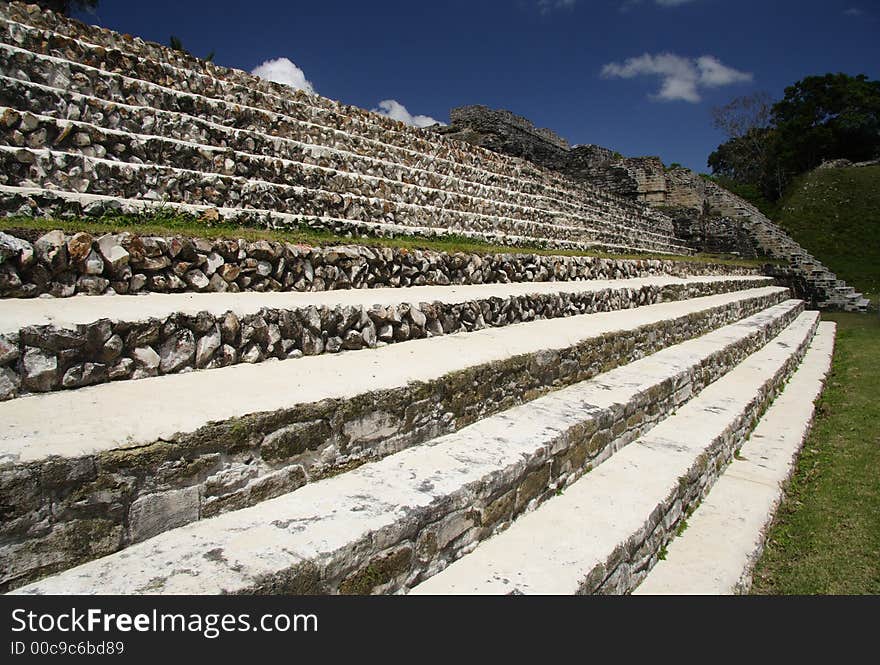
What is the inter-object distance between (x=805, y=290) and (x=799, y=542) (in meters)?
19.3

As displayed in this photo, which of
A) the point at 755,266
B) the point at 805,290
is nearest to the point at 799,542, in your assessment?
the point at 755,266

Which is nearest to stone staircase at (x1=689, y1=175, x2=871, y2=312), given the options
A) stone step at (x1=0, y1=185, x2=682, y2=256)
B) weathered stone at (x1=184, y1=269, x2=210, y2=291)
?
stone step at (x1=0, y1=185, x2=682, y2=256)

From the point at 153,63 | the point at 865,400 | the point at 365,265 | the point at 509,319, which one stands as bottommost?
the point at 865,400

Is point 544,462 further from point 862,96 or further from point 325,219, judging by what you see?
point 862,96

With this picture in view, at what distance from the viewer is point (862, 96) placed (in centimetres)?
3228

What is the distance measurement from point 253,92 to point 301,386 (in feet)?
18.6

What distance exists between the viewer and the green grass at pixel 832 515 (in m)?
2.75

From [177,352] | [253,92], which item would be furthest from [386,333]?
[253,92]

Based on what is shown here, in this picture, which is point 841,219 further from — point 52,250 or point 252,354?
point 52,250

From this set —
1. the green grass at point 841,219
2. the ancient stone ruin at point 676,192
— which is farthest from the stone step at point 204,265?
the green grass at point 841,219

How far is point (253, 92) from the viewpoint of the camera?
6.55 meters

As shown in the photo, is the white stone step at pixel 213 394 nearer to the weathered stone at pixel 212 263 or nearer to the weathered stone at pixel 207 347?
the weathered stone at pixel 207 347

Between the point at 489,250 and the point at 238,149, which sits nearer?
the point at 238,149

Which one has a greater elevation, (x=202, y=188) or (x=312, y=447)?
(x=202, y=188)
